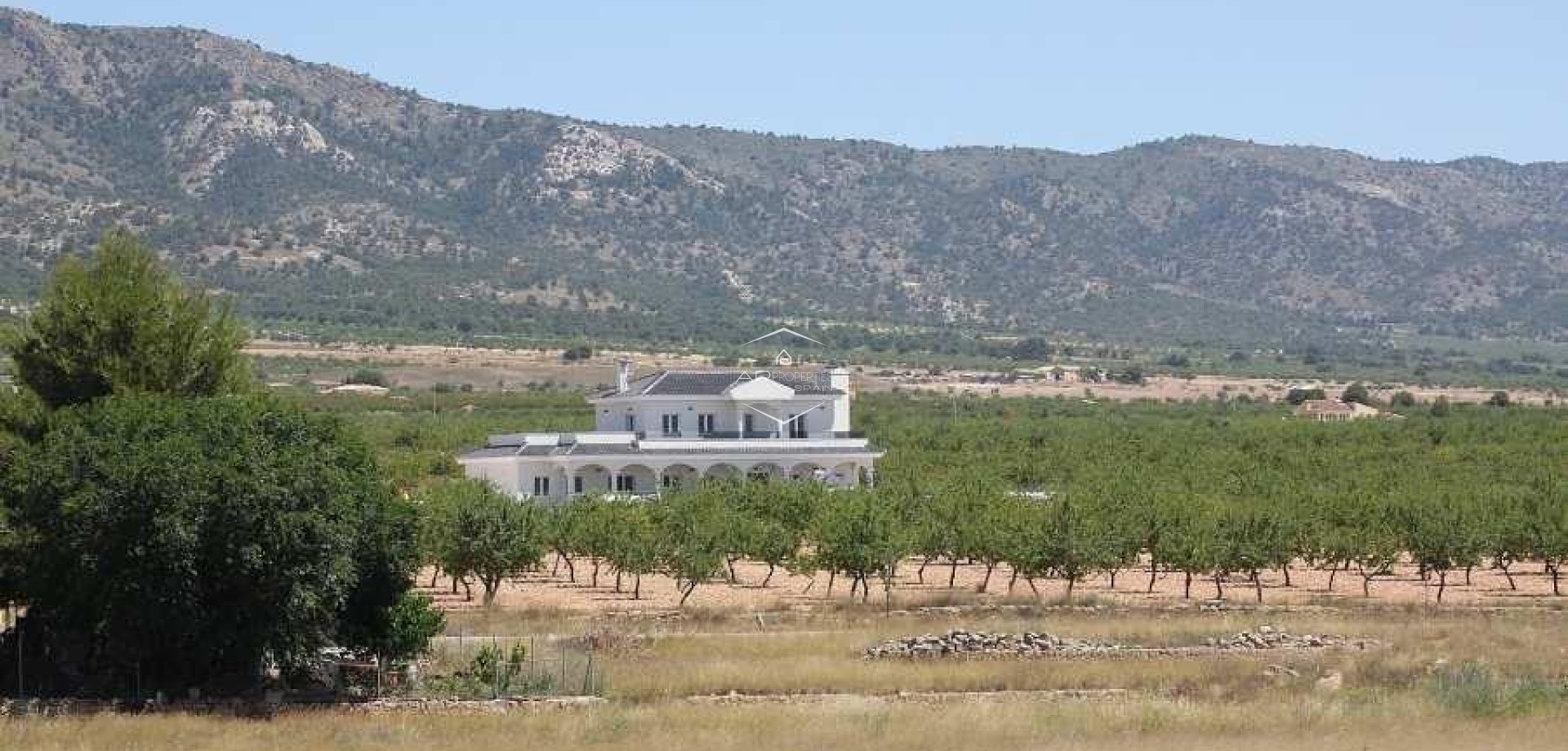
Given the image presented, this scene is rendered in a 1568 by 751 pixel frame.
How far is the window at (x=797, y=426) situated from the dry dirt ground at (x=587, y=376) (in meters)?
65.0

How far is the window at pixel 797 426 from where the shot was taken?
82.8 meters

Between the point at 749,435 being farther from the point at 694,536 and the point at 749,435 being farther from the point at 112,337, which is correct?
the point at 112,337

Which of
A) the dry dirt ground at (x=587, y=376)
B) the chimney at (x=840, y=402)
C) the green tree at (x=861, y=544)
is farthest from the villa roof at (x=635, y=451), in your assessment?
the dry dirt ground at (x=587, y=376)

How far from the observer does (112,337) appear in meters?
44.3

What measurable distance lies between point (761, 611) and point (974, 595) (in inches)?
274

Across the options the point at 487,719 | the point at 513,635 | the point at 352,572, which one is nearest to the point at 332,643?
the point at 352,572

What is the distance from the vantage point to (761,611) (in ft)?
173

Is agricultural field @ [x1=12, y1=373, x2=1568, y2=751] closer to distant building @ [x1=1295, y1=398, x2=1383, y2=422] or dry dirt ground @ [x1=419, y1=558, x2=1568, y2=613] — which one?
dry dirt ground @ [x1=419, y1=558, x2=1568, y2=613]

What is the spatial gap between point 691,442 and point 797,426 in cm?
481

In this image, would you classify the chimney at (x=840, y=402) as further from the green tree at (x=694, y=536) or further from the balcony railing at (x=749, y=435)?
the green tree at (x=694, y=536)

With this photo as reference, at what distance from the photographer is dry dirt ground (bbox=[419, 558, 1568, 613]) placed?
56.2 m

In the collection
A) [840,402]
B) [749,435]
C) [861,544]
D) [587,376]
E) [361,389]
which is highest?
[840,402]

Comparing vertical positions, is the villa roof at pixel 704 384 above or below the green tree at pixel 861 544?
above

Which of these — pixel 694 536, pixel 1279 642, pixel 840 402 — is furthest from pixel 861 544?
pixel 840 402
